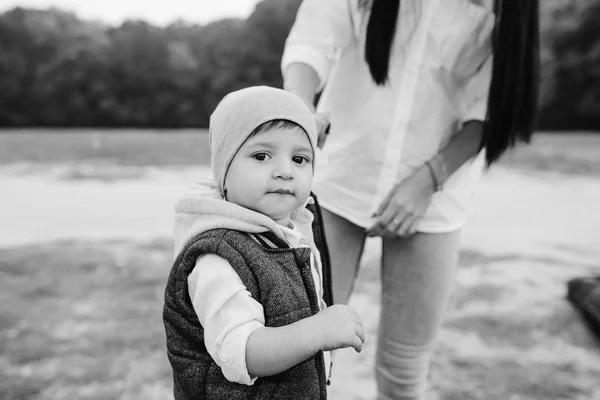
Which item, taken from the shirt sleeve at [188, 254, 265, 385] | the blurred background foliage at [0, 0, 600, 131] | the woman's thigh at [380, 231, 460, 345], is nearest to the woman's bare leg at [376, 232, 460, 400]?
the woman's thigh at [380, 231, 460, 345]

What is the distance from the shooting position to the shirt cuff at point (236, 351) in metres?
0.81

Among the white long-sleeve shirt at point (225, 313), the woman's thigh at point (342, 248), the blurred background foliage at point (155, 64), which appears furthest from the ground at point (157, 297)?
the blurred background foliage at point (155, 64)

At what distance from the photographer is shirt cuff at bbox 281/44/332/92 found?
1.28 metres

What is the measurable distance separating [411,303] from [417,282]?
0.18 ft

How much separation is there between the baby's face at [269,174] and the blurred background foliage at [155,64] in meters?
10.1

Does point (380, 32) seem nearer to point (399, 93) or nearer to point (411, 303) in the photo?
point (399, 93)

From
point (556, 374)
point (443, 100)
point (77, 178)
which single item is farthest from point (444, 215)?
point (77, 178)

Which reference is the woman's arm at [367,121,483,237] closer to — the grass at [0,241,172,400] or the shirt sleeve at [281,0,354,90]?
the shirt sleeve at [281,0,354,90]

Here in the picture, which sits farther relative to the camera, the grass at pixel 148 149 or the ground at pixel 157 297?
the grass at pixel 148 149

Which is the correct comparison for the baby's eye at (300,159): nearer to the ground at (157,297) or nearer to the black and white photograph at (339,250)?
the black and white photograph at (339,250)

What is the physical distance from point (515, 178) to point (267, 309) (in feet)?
23.2

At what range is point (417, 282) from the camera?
1.36 m

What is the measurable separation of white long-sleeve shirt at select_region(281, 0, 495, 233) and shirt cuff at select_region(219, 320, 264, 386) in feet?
2.01

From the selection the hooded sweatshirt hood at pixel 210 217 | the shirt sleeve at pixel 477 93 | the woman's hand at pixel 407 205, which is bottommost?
the woman's hand at pixel 407 205
